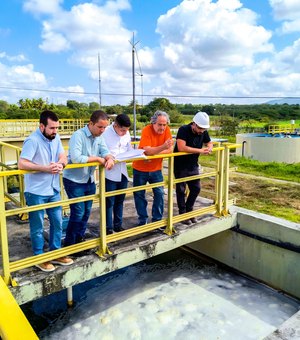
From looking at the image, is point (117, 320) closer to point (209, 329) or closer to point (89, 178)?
point (209, 329)

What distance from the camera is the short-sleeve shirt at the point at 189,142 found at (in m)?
4.09

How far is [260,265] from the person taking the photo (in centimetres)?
507

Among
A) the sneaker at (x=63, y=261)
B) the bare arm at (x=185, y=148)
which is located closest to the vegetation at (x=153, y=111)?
the bare arm at (x=185, y=148)

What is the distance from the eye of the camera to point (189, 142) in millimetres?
4125

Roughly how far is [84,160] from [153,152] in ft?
3.16

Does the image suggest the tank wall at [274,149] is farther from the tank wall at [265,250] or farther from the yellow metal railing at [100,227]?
the yellow metal railing at [100,227]

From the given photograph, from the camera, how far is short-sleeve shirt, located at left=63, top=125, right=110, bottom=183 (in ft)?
10.4

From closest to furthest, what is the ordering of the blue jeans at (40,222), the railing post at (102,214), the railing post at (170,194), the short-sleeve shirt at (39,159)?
the short-sleeve shirt at (39,159) < the blue jeans at (40,222) < the railing post at (102,214) < the railing post at (170,194)

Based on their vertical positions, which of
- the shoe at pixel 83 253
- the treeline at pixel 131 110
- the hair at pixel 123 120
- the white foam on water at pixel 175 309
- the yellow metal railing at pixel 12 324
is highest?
the treeline at pixel 131 110

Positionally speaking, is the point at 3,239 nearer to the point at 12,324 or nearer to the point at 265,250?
the point at 12,324

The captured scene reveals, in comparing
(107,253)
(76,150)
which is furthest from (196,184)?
(76,150)

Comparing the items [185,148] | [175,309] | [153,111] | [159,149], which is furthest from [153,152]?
[153,111]

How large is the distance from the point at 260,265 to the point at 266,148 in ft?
42.6

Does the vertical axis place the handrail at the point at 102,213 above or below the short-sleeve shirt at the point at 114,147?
below
